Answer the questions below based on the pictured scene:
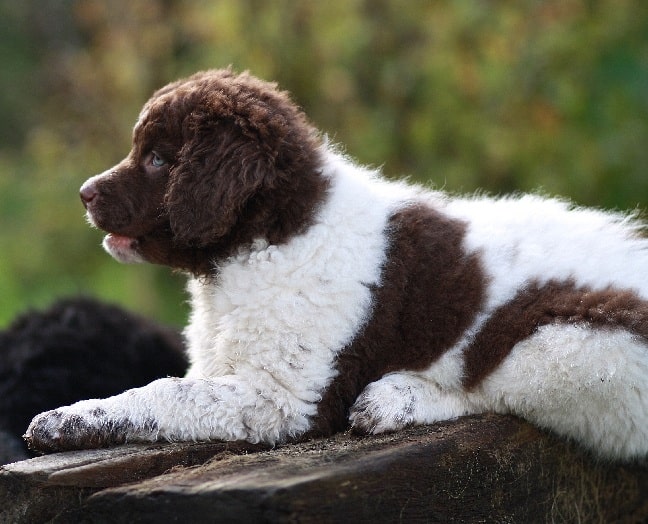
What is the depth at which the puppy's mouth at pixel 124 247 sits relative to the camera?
14.5 ft

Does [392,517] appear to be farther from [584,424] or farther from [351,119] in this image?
[351,119]

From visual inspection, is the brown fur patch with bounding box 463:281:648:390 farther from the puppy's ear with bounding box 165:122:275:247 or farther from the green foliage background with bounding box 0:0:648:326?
the green foliage background with bounding box 0:0:648:326

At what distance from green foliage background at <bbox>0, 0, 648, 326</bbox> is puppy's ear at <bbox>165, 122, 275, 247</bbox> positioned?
15.0 feet

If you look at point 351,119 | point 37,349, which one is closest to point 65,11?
point 351,119

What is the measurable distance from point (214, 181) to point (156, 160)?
373 millimetres

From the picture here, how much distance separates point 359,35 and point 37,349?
5.02 metres

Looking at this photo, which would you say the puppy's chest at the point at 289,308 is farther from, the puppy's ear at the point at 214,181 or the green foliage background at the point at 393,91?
the green foliage background at the point at 393,91

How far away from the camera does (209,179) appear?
412 centimetres

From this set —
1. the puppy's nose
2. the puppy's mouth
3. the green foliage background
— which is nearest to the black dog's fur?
the puppy's mouth

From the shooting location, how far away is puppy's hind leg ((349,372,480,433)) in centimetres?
389

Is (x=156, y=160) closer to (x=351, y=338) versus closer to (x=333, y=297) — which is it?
(x=333, y=297)

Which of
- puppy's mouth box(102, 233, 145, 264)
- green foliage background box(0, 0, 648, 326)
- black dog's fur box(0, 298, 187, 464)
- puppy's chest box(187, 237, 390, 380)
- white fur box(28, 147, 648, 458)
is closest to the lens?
white fur box(28, 147, 648, 458)

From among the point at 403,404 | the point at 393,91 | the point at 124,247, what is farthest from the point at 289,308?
the point at 393,91

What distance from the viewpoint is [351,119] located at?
963 centimetres
